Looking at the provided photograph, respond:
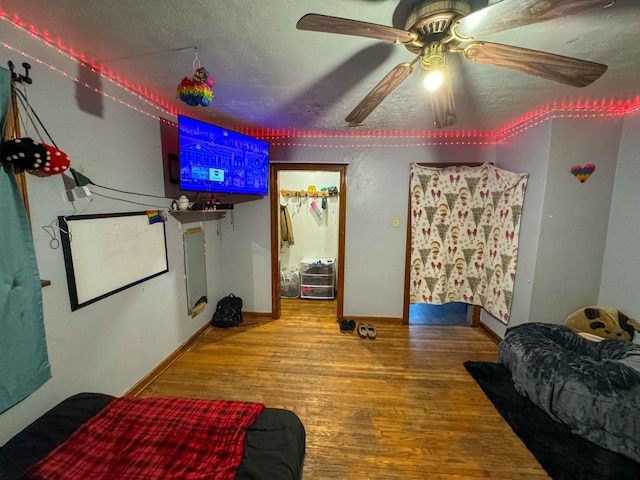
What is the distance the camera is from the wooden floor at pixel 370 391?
5.19ft

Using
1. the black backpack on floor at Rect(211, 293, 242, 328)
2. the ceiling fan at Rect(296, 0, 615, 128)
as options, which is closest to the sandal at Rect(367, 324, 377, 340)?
the black backpack on floor at Rect(211, 293, 242, 328)

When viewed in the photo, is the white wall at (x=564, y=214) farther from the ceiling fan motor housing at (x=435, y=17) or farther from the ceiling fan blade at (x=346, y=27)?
the ceiling fan blade at (x=346, y=27)

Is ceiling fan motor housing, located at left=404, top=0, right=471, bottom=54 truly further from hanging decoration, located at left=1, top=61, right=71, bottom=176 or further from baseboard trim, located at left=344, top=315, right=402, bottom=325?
baseboard trim, located at left=344, top=315, right=402, bottom=325

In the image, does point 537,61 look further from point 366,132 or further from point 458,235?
point 458,235

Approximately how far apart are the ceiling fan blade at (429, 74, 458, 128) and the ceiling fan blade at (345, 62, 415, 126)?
0.66ft

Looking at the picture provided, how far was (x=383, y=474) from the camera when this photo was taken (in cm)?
151

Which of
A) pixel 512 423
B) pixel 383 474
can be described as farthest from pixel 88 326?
pixel 512 423

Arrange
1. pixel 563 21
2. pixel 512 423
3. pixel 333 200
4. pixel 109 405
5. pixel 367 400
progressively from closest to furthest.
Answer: pixel 563 21
pixel 109 405
pixel 512 423
pixel 367 400
pixel 333 200

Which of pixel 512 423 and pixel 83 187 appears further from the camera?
pixel 512 423

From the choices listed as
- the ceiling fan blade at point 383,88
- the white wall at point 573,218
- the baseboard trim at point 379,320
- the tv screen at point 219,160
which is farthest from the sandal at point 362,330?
the ceiling fan blade at point 383,88

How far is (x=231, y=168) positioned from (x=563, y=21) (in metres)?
2.42

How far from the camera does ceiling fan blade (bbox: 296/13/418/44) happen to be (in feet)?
3.09

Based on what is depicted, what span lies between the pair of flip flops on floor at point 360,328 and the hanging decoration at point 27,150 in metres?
2.88

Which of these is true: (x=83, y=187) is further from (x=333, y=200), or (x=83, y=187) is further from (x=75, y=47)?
(x=333, y=200)
